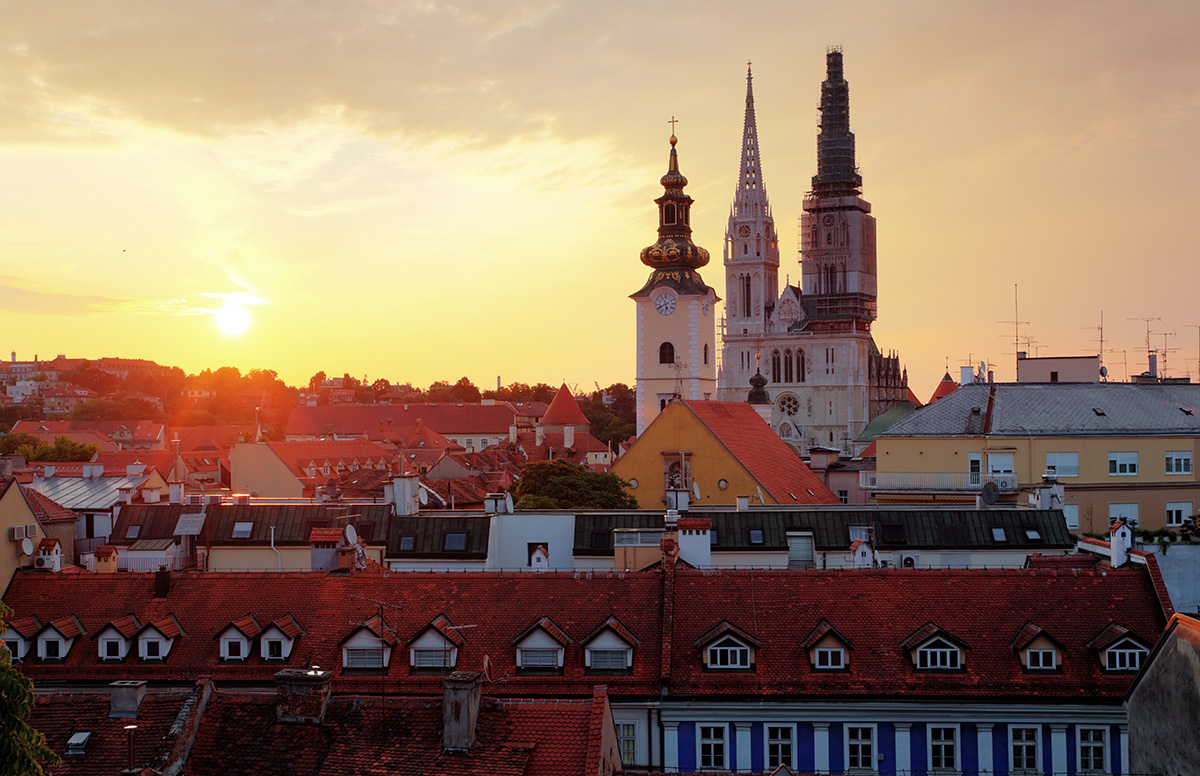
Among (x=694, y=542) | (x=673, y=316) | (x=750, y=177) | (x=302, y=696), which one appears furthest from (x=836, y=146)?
(x=302, y=696)

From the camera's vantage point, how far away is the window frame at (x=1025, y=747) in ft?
78.1

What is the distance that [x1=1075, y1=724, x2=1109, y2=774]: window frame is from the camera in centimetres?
2370

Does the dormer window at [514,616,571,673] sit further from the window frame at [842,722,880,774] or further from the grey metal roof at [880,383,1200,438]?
the grey metal roof at [880,383,1200,438]

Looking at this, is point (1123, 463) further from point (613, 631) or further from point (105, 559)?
point (105, 559)

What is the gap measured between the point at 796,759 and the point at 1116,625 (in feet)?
24.0

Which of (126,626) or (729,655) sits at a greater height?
(126,626)

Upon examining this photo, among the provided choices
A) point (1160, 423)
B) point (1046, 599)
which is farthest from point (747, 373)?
point (1046, 599)

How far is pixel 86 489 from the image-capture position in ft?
174

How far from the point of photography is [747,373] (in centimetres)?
17088

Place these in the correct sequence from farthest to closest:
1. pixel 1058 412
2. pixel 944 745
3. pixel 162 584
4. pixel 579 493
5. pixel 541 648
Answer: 1. pixel 579 493
2. pixel 1058 412
3. pixel 162 584
4. pixel 541 648
5. pixel 944 745

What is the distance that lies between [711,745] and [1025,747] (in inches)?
244

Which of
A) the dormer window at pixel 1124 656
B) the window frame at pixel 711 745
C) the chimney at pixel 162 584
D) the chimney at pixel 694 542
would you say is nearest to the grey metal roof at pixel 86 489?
the chimney at pixel 162 584

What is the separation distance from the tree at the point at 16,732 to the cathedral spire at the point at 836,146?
16593cm

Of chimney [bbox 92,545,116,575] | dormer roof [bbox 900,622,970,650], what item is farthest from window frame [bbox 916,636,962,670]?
chimney [bbox 92,545,116,575]
